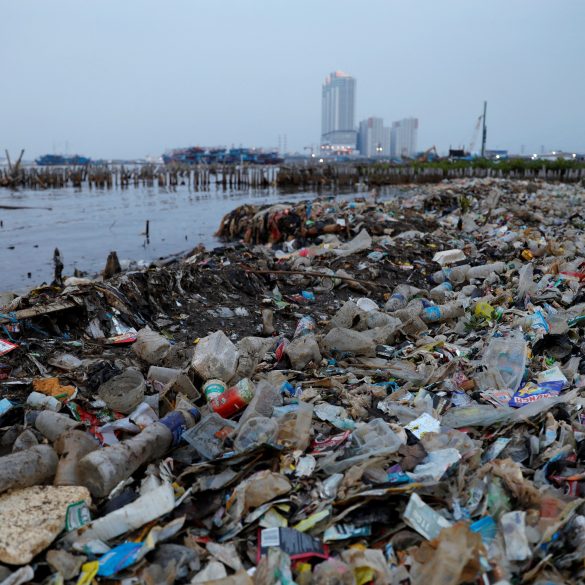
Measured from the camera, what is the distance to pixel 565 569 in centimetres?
204

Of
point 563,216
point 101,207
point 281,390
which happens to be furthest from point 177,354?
point 101,207

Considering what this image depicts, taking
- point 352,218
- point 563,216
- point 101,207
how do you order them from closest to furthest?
point 352,218, point 563,216, point 101,207

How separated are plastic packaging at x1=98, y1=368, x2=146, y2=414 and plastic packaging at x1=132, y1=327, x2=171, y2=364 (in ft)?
1.82

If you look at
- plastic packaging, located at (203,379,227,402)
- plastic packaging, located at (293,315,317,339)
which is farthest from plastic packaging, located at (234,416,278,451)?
plastic packaging, located at (293,315,317,339)

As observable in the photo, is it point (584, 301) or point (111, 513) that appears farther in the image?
point (584, 301)

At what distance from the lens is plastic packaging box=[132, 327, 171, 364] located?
14.5 feet

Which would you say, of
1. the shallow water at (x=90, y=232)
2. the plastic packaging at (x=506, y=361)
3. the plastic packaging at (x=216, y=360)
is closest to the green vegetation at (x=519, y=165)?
the shallow water at (x=90, y=232)

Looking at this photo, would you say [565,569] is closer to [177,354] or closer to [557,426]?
[557,426]

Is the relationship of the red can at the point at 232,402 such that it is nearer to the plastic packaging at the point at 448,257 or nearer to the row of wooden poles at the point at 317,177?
the plastic packaging at the point at 448,257

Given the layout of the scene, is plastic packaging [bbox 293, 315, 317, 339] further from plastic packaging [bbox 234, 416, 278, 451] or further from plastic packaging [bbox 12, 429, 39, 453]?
plastic packaging [bbox 12, 429, 39, 453]

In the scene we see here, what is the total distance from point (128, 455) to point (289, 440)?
82cm

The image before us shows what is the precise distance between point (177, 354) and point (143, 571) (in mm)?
2417

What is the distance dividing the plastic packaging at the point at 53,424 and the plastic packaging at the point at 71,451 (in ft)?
0.54

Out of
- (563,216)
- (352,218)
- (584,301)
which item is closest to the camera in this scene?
(584,301)
